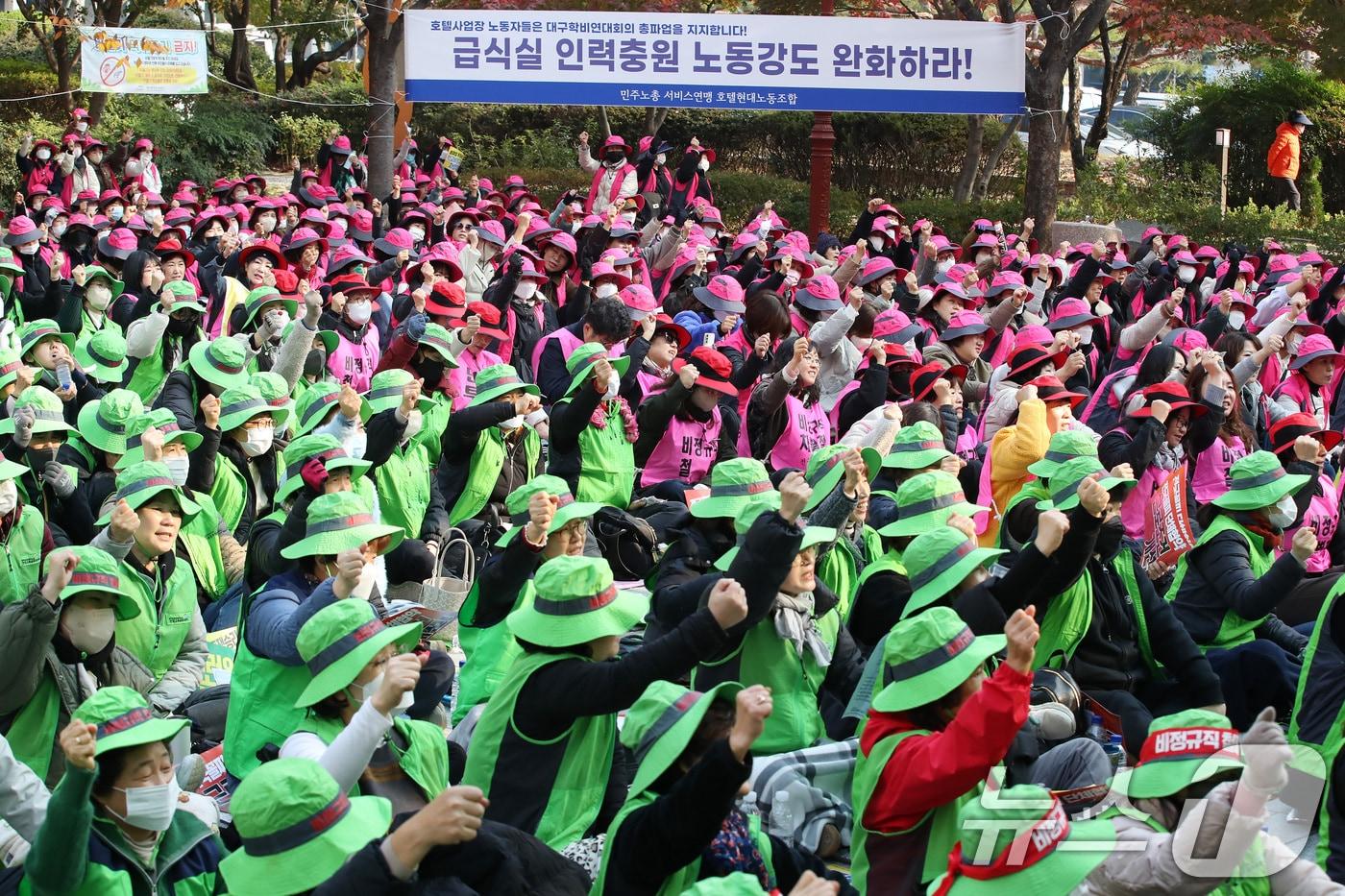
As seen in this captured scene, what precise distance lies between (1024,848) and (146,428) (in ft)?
17.3

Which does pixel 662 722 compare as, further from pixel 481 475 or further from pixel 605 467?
pixel 481 475

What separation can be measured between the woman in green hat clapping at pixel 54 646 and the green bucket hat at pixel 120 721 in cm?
103

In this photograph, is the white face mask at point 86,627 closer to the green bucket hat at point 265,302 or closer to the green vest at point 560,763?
the green vest at point 560,763

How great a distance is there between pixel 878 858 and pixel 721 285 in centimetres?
757

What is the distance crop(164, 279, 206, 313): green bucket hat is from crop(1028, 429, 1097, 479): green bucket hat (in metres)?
5.67

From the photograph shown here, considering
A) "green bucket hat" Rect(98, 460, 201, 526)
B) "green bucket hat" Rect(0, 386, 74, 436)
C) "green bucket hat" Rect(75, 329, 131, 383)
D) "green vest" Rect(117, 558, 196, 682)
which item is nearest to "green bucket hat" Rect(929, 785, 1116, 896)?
"green vest" Rect(117, 558, 196, 682)

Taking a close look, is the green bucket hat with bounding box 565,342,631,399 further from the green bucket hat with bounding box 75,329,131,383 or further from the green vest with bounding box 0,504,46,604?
the green bucket hat with bounding box 75,329,131,383

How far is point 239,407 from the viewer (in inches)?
313

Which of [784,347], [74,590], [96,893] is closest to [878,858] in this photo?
[96,893]

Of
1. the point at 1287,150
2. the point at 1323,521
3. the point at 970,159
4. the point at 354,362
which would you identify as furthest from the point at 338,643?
the point at 970,159

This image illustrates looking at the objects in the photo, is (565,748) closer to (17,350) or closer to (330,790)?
(330,790)

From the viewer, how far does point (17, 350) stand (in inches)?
358

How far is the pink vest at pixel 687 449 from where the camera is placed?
8.68 metres

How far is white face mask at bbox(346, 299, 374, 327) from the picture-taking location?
10.7 m
